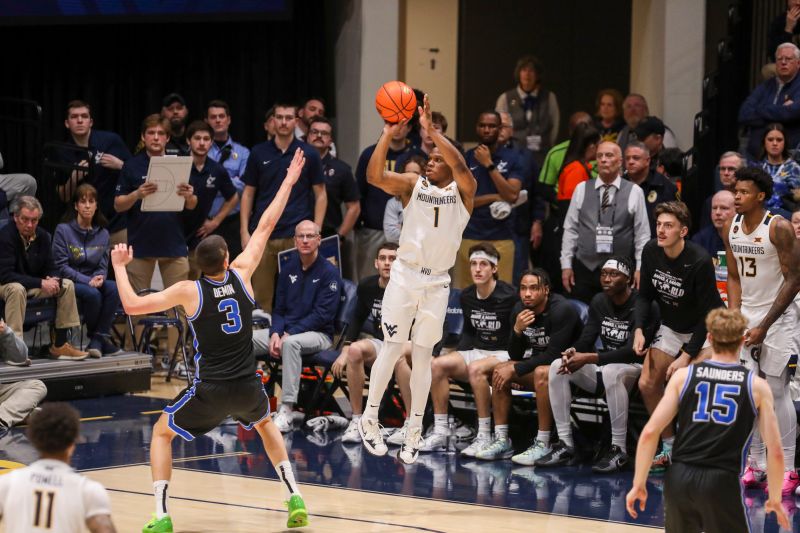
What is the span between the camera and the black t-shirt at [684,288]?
8203mm

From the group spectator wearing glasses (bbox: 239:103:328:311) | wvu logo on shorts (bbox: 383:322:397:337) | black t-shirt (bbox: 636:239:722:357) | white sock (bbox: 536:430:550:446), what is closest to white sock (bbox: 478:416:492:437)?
white sock (bbox: 536:430:550:446)

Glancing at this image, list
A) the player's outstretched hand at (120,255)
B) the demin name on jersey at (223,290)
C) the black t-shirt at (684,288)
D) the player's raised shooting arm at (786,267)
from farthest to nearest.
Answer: the black t-shirt at (684,288), the player's raised shooting arm at (786,267), the demin name on jersey at (223,290), the player's outstretched hand at (120,255)

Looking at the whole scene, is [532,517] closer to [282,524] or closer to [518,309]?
[282,524]

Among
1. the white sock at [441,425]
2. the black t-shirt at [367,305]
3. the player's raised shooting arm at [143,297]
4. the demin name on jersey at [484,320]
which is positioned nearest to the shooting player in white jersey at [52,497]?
the player's raised shooting arm at [143,297]

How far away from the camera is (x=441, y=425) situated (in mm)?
9180

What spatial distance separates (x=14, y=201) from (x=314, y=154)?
2.84 meters

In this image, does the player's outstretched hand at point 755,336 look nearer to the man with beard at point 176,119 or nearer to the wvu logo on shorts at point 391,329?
the wvu logo on shorts at point 391,329

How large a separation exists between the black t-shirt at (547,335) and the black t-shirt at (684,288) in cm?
54

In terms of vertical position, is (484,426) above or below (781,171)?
below

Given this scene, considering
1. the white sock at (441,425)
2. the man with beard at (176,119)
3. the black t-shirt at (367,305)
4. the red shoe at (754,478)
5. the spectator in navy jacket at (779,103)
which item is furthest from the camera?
the man with beard at (176,119)

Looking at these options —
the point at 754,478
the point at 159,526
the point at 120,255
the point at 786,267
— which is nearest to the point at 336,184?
the point at 786,267

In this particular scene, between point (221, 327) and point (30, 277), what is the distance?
435 cm

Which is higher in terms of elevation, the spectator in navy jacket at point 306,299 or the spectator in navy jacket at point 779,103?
the spectator in navy jacket at point 779,103

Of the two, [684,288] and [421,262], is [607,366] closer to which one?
[684,288]
